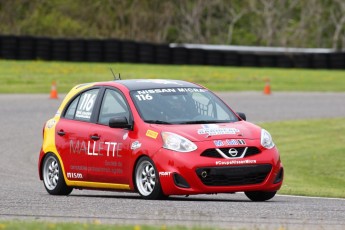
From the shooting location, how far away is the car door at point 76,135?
39.3 ft

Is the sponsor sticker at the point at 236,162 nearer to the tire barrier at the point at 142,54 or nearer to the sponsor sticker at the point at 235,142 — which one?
the sponsor sticker at the point at 235,142

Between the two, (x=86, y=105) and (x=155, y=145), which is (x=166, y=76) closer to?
(x=86, y=105)

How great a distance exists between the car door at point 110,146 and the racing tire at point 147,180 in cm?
18

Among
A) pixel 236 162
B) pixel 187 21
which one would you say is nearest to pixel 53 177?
pixel 236 162

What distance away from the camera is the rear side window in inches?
479

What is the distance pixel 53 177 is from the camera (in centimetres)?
1249

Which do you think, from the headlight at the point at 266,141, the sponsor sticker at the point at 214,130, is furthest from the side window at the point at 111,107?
the headlight at the point at 266,141

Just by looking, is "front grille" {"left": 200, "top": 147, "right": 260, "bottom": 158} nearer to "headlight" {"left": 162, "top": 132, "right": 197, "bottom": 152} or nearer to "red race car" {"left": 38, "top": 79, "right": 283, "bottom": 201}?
"red race car" {"left": 38, "top": 79, "right": 283, "bottom": 201}

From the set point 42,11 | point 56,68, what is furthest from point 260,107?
point 42,11

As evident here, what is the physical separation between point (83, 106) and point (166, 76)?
25933mm

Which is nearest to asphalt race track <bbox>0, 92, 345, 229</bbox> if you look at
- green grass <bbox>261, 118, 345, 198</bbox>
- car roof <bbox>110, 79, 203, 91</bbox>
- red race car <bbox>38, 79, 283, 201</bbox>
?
red race car <bbox>38, 79, 283, 201</bbox>

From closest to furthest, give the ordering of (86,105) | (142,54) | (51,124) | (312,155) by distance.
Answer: (86,105)
(51,124)
(312,155)
(142,54)

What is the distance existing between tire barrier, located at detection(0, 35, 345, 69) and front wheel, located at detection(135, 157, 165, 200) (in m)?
29.2

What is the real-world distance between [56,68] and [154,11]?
22.2 m
